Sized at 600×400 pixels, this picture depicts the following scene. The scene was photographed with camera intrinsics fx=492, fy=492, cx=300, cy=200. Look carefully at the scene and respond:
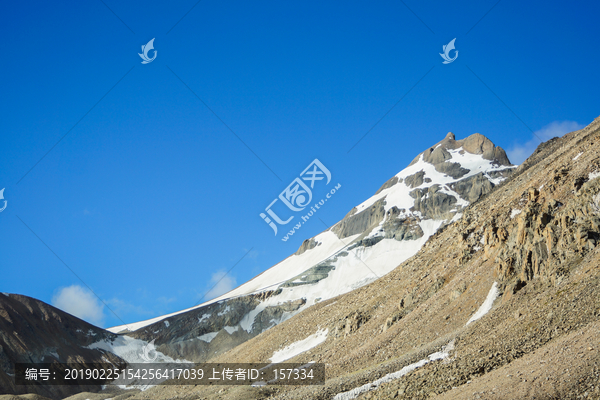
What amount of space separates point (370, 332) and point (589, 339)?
35.3 metres

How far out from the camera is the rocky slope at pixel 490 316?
27141 mm

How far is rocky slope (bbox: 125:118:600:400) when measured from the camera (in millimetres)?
27141

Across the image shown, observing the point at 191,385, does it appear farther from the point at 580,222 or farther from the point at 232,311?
the point at 232,311

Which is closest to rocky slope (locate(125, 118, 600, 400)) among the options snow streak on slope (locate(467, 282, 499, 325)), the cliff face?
snow streak on slope (locate(467, 282, 499, 325))

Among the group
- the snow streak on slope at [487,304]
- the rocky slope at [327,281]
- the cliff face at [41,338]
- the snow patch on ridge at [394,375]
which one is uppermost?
the cliff face at [41,338]

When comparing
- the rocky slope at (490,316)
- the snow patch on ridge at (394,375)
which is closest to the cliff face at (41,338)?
the rocky slope at (490,316)

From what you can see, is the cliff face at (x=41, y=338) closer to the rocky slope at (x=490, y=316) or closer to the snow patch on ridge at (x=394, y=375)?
the rocky slope at (x=490, y=316)

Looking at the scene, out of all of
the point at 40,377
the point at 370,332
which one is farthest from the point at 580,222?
the point at 40,377

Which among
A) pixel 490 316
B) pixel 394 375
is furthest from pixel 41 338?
pixel 490 316

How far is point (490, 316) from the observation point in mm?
40344

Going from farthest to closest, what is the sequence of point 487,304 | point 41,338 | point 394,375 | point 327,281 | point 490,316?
point 327,281 < point 41,338 < point 487,304 < point 490,316 < point 394,375

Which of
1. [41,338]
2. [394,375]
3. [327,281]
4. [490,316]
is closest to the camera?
[394,375]

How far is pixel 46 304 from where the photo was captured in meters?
144

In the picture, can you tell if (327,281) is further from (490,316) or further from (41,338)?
(490,316)
